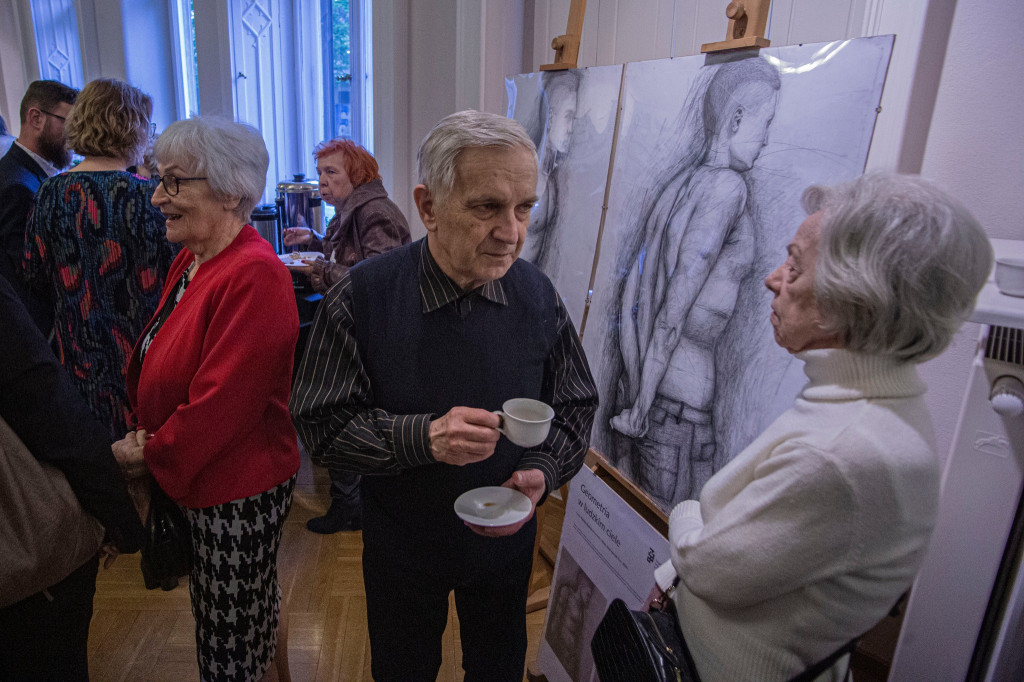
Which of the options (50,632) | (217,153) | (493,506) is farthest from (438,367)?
(50,632)

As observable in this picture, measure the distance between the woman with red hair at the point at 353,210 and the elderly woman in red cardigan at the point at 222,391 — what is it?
3.79ft

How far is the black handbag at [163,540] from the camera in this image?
143cm

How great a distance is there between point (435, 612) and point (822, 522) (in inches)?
33.3

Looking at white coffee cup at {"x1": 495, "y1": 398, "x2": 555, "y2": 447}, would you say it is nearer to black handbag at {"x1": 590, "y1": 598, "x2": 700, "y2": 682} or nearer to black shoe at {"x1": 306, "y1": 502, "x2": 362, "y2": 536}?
black handbag at {"x1": 590, "y1": 598, "x2": 700, "y2": 682}

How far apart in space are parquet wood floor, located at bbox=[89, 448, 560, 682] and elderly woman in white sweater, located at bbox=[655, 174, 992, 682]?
4.72 ft

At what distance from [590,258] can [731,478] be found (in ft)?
3.98

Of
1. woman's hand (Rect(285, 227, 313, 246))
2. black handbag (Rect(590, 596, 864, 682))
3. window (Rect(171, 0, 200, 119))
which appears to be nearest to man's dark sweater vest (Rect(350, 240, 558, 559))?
black handbag (Rect(590, 596, 864, 682))

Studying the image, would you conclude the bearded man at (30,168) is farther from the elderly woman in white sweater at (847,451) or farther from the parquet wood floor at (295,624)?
the elderly woman in white sweater at (847,451)

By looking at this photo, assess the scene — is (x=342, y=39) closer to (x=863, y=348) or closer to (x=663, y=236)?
(x=663, y=236)

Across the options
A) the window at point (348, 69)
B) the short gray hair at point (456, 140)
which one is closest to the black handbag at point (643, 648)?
the short gray hair at point (456, 140)

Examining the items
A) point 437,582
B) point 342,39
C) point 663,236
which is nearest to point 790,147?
point 663,236

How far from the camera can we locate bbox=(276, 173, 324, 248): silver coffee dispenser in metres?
3.92

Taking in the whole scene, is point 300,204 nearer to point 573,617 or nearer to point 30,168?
point 30,168

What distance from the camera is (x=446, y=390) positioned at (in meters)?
1.19
